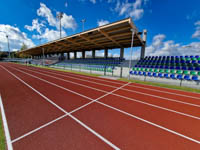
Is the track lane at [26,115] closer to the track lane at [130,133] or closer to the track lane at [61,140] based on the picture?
the track lane at [61,140]

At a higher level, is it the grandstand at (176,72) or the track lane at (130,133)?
the grandstand at (176,72)

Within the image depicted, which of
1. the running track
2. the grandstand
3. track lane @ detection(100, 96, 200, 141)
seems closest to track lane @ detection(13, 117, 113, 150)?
the running track

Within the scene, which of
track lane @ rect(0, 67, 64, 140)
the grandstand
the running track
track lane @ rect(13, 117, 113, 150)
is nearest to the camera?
track lane @ rect(13, 117, 113, 150)

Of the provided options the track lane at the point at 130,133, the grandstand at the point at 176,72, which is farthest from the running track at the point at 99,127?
the grandstand at the point at 176,72

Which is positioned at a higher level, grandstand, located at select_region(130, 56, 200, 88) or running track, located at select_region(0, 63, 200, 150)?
grandstand, located at select_region(130, 56, 200, 88)

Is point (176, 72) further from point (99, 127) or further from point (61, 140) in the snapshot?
point (61, 140)

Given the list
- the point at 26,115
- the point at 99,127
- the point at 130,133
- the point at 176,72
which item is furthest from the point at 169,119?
the point at 176,72

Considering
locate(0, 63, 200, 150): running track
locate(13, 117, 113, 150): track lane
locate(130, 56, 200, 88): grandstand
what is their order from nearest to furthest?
locate(13, 117, 113, 150): track lane < locate(0, 63, 200, 150): running track < locate(130, 56, 200, 88): grandstand

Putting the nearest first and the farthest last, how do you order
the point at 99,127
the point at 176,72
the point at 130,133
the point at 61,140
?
the point at 61,140 → the point at 130,133 → the point at 99,127 → the point at 176,72

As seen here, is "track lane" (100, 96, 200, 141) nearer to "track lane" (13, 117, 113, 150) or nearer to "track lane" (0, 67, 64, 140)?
"track lane" (13, 117, 113, 150)

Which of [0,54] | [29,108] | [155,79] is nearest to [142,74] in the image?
[155,79]

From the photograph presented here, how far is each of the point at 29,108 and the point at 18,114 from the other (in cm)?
44

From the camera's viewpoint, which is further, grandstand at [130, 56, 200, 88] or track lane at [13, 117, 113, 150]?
grandstand at [130, 56, 200, 88]

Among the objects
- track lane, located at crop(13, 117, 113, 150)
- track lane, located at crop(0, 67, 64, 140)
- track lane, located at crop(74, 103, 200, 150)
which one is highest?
track lane, located at crop(0, 67, 64, 140)
